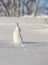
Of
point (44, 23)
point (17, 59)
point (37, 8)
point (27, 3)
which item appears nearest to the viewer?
point (17, 59)

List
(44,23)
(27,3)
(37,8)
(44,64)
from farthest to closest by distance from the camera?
(27,3), (37,8), (44,23), (44,64)

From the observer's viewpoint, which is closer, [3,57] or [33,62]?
[33,62]

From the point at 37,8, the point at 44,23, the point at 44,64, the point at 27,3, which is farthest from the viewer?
the point at 27,3

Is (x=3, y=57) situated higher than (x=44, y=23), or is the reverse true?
(x=3, y=57)

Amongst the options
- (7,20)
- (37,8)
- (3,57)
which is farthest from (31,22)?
(3,57)

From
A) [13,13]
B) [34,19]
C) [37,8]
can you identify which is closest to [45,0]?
[37,8]

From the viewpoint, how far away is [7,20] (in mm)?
29031

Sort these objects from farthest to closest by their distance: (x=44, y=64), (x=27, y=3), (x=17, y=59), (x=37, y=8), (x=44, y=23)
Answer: (x=27, y=3) < (x=37, y=8) < (x=44, y=23) < (x=17, y=59) < (x=44, y=64)

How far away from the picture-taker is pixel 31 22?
28.3 m

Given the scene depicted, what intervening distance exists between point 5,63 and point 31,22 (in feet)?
70.1

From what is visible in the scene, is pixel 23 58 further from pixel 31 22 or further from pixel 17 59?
pixel 31 22

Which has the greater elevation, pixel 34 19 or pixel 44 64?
pixel 44 64

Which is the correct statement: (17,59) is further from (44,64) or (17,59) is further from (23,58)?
(44,64)

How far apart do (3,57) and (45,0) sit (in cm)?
2675
